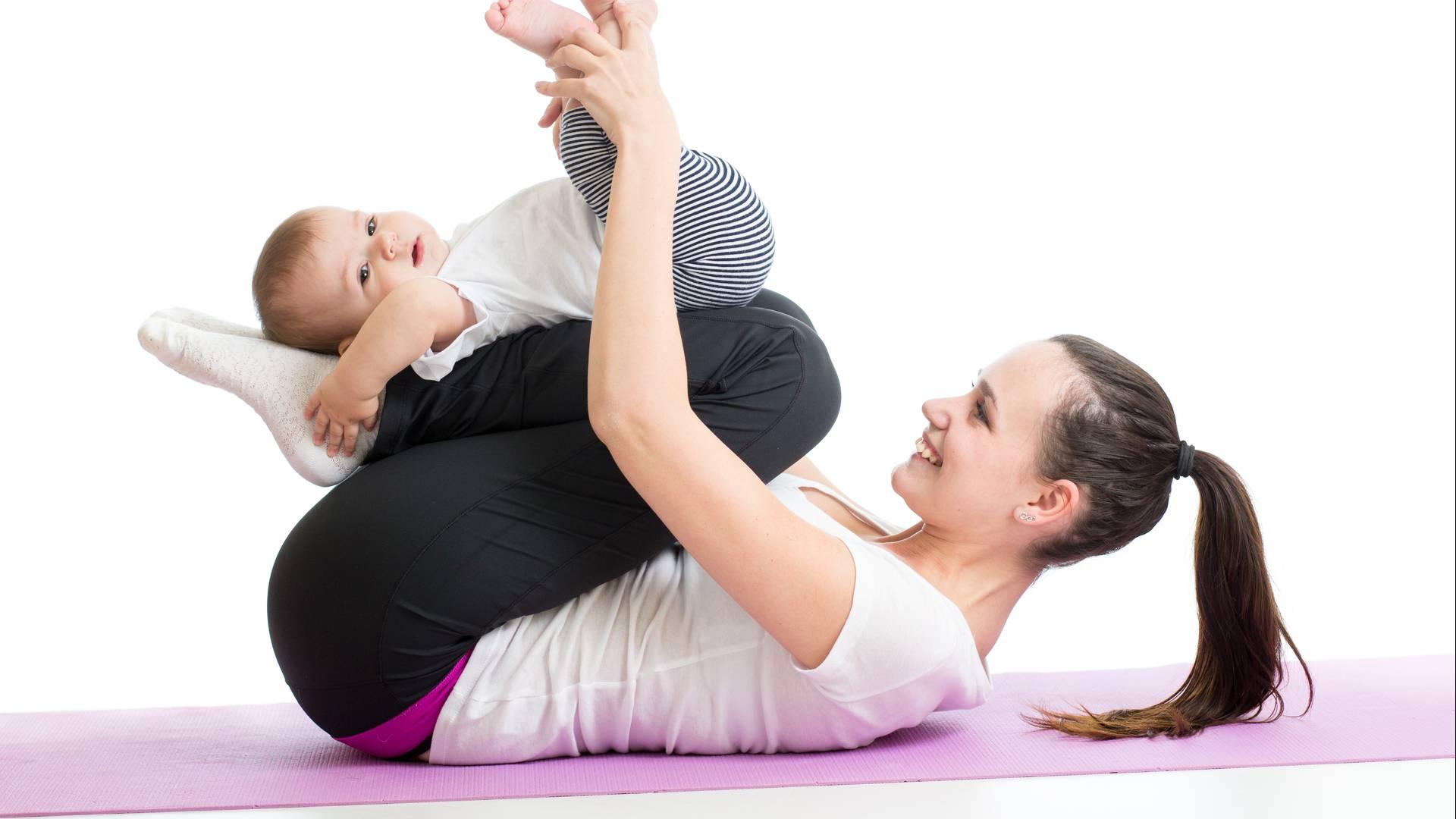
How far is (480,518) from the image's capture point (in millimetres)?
1783

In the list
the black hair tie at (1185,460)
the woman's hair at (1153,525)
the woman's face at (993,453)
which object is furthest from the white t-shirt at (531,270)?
the black hair tie at (1185,460)

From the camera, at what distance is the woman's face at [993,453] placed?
1.92m

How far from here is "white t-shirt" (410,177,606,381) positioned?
6.43 ft

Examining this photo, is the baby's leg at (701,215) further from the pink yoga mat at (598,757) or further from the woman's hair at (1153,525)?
the pink yoga mat at (598,757)

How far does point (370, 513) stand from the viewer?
1.80 meters

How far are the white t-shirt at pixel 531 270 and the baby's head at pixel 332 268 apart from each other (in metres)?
0.08

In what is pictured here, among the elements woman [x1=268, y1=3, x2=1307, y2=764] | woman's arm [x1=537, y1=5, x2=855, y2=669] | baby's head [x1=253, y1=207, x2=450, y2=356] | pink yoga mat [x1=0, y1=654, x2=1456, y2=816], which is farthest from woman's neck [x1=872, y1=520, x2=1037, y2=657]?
baby's head [x1=253, y1=207, x2=450, y2=356]

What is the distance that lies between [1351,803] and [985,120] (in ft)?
10.7

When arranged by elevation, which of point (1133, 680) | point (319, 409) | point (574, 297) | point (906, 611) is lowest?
point (1133, 680)

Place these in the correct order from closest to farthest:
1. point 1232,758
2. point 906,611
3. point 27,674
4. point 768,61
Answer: point 906,611 → point 1232,758 → point 27,674 → point 768,61

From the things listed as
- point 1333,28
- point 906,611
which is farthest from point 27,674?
point 1333,28

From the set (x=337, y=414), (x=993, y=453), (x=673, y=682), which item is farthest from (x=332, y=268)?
(x=993, y=453)

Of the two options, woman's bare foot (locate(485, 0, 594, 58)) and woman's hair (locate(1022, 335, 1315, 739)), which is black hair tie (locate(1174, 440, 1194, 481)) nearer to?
woman's hair (locate(1022, 335, 1315, 739))

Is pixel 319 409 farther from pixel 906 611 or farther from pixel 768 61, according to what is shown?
pixel 768 61
